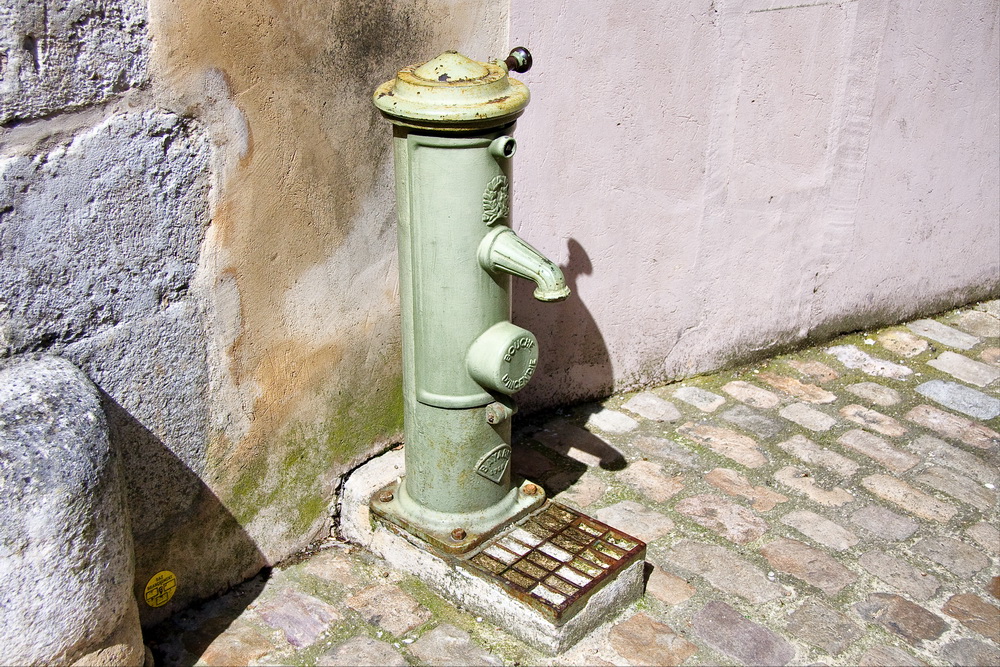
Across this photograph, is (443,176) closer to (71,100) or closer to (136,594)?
(71,100)

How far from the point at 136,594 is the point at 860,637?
6.93 feet

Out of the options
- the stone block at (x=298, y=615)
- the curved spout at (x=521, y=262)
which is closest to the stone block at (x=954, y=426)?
the curved spout at (x=521, y=262)

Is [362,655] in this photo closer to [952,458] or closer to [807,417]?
[807,417]

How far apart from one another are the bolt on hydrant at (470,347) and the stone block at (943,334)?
2.57 metres

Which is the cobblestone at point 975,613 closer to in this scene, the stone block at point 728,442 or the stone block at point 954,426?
the stone block at point 728,442

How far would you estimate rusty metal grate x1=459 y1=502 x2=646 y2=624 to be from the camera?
9.16 feet

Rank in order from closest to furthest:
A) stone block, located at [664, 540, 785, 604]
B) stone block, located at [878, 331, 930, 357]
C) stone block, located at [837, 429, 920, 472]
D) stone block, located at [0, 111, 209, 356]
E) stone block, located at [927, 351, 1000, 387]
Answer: stone block, located at [0, 111, 209, 356] < stone block, located at [664, 540, 785, 604] < stone block, located at [837, 429, 920, 472] < stone block, located at [927, 351, 1000, 387] < stone block, located at [878, 331, 930, 357]

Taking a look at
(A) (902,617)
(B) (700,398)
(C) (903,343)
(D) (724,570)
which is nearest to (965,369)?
(C) (903,343)

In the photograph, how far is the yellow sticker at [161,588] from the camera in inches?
114

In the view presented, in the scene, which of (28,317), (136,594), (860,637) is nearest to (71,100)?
(28,317)

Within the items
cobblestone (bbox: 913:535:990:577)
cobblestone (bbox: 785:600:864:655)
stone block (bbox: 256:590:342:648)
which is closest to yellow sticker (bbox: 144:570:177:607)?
→ stone block (bbox: 256:590:342:648)

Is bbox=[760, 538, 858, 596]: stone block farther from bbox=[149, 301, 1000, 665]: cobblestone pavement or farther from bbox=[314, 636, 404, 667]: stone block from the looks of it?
bbox=[314, 636, 404, 667]: stone block

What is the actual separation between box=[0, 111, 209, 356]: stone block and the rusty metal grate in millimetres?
1207

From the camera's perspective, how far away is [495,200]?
2.71 m
